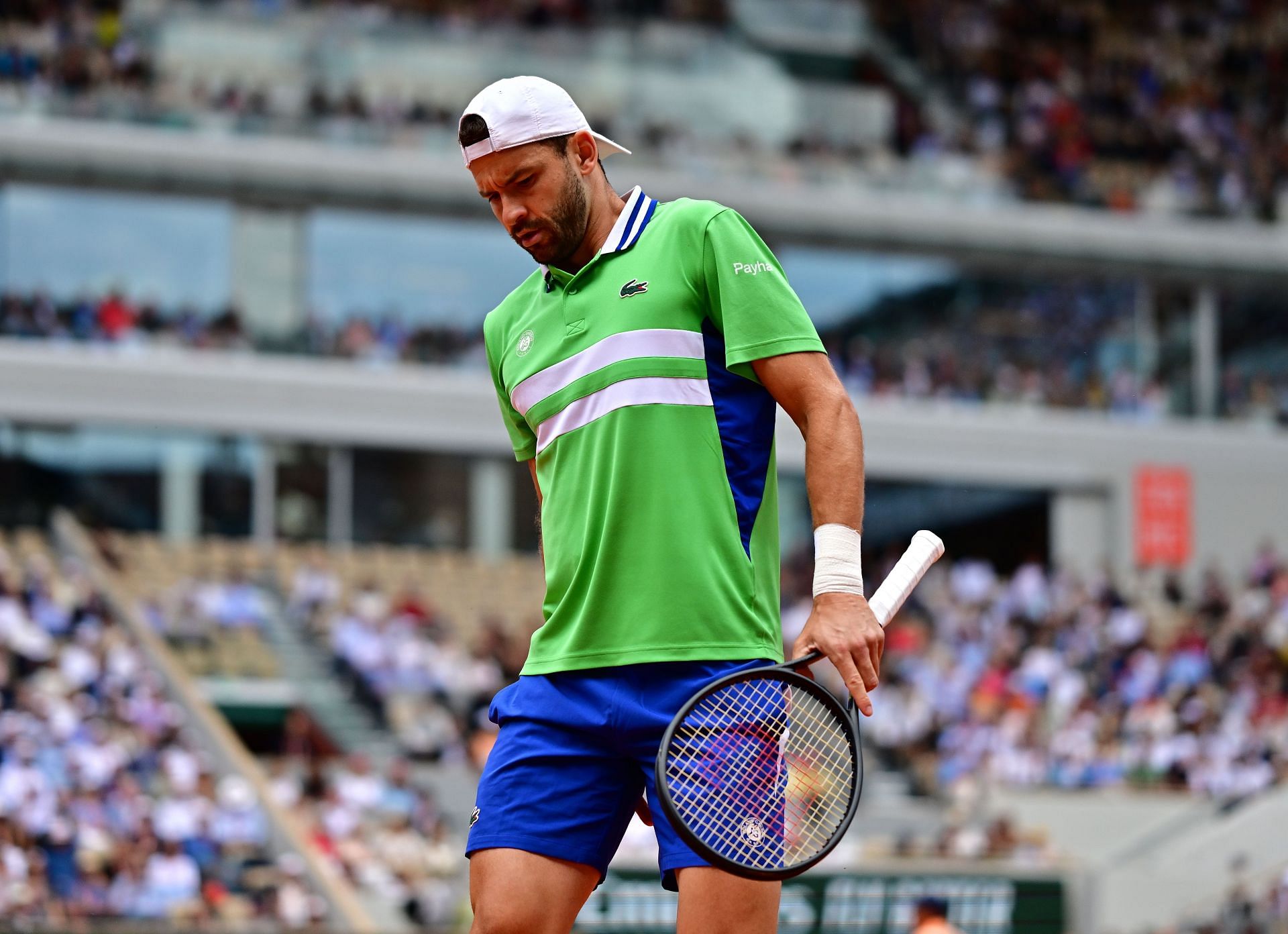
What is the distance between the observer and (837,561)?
3621 millimetres

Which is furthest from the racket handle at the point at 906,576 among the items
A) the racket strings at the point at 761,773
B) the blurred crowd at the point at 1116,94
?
the blurred crowd at the point at 1116,94

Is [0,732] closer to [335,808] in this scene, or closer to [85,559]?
[335,808]

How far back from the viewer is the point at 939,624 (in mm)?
24438

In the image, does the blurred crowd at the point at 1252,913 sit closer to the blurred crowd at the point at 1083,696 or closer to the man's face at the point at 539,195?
the blurred crowd at the point at 1083,696

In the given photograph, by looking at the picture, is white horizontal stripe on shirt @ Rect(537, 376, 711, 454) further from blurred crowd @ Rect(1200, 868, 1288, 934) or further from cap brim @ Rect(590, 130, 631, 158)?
blurred crowd @ Rect(1200, 868, 1288, 934)

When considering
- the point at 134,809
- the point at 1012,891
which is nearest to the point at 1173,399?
the point at 1012,891

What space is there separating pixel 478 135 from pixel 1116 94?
30.7 meters

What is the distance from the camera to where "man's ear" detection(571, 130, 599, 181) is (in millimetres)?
3883

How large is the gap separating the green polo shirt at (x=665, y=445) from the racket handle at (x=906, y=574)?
0.22m

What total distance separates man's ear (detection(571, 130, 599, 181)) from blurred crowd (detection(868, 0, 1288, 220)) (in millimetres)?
27480

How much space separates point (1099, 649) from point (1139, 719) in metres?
1.46

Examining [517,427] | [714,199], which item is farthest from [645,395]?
[714,199]

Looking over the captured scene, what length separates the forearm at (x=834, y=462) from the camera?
366cm

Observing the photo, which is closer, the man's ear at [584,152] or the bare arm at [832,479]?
the bare arm at [832,479]
